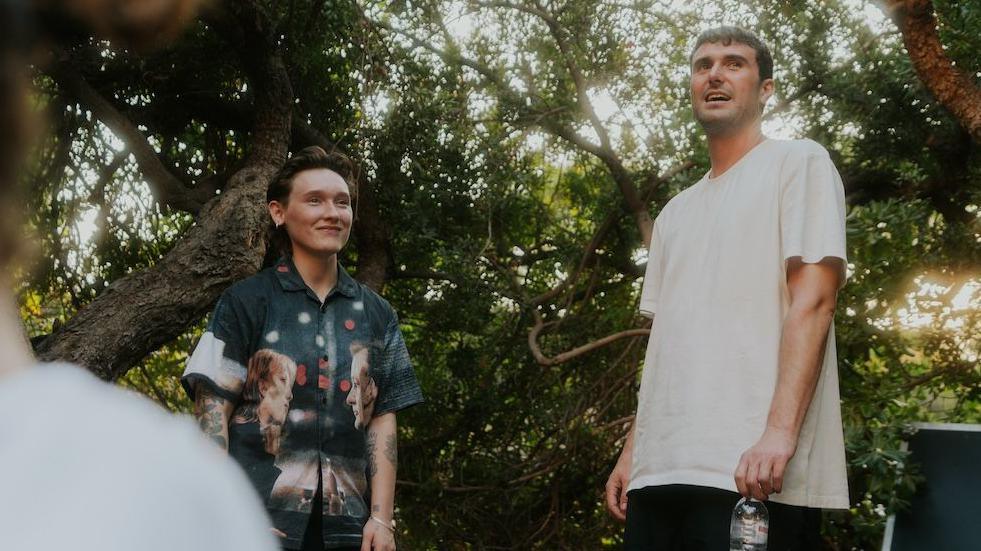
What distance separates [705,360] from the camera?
7.36 ft

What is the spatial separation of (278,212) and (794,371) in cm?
148

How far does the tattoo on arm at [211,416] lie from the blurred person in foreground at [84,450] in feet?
6.21

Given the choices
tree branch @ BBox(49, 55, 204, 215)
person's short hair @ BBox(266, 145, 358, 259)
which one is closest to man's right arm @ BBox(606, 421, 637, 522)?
person's short hair @ BBox(266, 145, 358, 259)

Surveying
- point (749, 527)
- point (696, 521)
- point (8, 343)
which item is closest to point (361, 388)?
point (696, 521)

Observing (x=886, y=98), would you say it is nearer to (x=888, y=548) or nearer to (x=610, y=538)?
(x=888, y=548)

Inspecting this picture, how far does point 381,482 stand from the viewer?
2.76 meters

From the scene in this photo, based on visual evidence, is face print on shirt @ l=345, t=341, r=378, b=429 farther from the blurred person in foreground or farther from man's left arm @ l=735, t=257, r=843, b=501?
A: the blurred person in foreground

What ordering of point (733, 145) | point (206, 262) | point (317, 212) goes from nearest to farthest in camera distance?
point (733, 145) → point (317, 212) → point (206, 262)

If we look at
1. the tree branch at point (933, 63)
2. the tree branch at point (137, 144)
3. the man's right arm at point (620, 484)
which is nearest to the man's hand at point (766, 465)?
the man's right arm at point (620, 484)

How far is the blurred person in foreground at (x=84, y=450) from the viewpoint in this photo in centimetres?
59

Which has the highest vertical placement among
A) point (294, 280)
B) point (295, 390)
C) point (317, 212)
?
point (317, 212)

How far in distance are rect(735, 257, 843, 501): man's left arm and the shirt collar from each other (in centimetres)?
116

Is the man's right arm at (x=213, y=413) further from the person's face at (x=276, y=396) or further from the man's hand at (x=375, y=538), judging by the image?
the man's hand at (x=375, y=538)

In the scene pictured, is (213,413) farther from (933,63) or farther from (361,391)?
(933,63)
